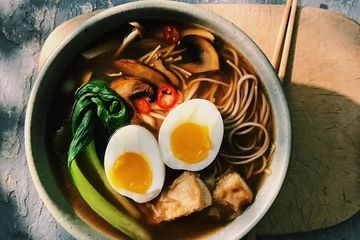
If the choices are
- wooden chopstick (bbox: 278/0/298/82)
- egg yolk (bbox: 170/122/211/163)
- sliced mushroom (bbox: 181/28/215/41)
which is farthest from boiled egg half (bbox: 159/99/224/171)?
wooden chopstick (bbox: 278/0/298/82)

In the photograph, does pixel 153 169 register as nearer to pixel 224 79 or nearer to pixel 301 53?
pixel 224 79

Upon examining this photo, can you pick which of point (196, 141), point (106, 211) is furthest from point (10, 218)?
point (196, 141)

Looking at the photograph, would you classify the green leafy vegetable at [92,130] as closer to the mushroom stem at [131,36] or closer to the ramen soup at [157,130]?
the ramen soup at [157,130]

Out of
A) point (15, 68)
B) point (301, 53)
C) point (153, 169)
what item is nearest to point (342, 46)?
point (301, 53)

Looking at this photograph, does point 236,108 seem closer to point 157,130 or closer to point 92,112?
point 157,130

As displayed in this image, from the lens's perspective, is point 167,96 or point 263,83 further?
point 167,96

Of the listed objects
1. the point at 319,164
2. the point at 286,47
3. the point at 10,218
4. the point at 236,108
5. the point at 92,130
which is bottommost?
the point at 10,218
